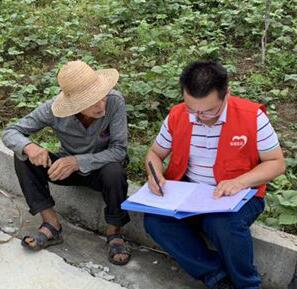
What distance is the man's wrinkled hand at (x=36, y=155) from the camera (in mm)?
3217

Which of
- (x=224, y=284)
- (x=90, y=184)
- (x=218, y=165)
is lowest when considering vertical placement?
(x=224, y=284)

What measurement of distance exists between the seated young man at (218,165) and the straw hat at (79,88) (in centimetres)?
41

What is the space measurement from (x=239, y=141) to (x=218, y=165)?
171 mm

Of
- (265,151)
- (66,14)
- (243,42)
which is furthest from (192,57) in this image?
(265,151)

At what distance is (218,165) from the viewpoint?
2.95 m

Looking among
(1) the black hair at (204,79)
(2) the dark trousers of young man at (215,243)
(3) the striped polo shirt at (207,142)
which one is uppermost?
(1) the black hair at (204,79)

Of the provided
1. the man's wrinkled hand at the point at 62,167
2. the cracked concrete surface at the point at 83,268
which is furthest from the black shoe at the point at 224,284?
the man's wrinkled hand at the point at 62,167

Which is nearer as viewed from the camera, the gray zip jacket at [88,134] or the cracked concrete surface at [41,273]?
the cracked concrete surface at [41,273]

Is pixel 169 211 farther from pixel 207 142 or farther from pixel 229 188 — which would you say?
pixel 207 142

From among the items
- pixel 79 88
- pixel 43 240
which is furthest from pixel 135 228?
pixel 79 88

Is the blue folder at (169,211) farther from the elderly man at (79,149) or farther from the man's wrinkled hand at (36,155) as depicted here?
the man's wrinkled hand at (36,155)

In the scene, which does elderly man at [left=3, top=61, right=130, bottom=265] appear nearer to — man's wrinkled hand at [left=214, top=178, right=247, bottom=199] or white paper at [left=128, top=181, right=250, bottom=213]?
white paper at [left=128, top=181, right=250, bottom=213]

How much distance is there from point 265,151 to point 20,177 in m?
1.40

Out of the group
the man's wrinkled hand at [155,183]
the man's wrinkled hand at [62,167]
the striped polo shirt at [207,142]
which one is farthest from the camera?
the man's wrinkled hand at [62,167]
